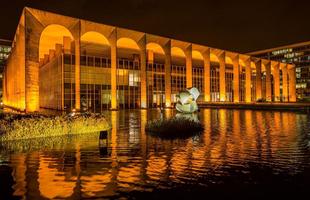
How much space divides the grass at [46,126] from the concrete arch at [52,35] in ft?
85.8

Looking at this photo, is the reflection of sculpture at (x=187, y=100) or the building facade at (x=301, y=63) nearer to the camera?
the reflection of sculpture at (x=187, y=100)

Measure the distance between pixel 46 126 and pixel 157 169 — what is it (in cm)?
947

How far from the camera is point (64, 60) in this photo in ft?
148

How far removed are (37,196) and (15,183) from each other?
133 centimetres

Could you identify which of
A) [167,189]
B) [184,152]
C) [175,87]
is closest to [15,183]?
[167,189]

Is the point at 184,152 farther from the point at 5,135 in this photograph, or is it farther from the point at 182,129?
the point at 5,135

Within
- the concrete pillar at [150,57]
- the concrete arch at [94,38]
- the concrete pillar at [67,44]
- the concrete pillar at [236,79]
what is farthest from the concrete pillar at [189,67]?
the concrete pillar at [67,44]

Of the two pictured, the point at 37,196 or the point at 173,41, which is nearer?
the point at 37,196

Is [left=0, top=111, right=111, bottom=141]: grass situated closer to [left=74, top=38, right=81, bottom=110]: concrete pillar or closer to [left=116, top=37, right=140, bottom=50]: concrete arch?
[left=74, top=38, right=81, bottom=110]: concrete pillar

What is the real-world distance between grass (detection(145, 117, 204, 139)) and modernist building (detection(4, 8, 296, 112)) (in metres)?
23.1

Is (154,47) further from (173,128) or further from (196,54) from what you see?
(173,128)

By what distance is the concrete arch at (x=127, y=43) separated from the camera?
51319mm

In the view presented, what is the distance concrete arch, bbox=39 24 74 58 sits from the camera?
4248 centimetres

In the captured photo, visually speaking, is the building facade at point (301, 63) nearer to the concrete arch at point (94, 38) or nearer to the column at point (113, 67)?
the concrete arch at point (94, 38)
